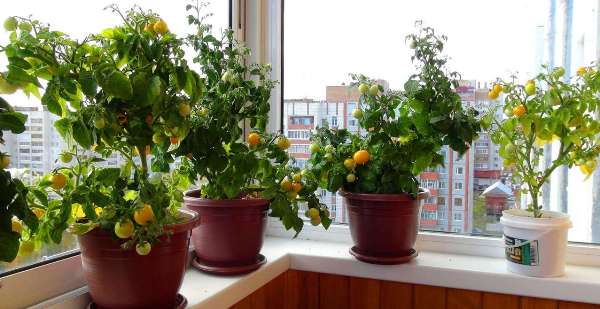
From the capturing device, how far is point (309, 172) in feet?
4.85

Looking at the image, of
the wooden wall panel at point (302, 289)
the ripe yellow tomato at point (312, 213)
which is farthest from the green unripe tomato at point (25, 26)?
the wooden wall panel at point (302, 289)

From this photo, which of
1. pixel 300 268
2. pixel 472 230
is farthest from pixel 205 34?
pixel 472 230

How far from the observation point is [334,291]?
5.22ft

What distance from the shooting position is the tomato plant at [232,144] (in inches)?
47.1

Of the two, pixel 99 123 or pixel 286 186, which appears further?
pixel 286 186

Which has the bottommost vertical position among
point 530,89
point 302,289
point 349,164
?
point 302,289

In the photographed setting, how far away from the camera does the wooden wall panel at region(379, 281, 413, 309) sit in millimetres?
1505

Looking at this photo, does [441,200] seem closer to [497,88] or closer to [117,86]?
[497,88]

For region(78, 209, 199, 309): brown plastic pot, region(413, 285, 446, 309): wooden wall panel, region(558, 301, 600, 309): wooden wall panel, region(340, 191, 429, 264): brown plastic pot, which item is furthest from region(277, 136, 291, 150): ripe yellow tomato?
region(558, 301, 600, 309): wooden wall panel

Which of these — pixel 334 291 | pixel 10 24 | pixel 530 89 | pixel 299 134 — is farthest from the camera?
pixel 299 134

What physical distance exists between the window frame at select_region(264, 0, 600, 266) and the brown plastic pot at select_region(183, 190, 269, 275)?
1.49ft

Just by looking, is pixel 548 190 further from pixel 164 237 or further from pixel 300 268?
pixel 164 237

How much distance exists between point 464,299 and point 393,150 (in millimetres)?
489

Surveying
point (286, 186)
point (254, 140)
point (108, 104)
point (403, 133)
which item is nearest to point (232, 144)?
point (254, 140)
